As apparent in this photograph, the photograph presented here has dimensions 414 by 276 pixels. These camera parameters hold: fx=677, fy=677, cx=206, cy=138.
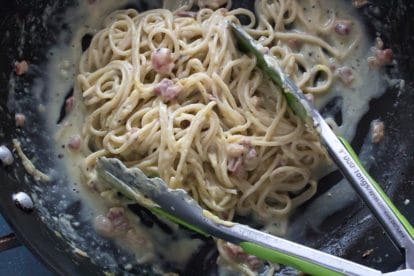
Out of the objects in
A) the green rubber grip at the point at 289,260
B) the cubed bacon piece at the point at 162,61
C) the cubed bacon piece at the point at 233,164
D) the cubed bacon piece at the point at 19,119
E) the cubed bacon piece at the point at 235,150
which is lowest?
the green rubber grip at the point at 289,260

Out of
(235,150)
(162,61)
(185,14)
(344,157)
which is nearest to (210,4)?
(185,14)

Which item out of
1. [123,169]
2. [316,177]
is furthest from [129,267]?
[316,177]

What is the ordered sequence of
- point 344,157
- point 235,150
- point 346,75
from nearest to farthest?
1. point 344,157
2. point 235,150
3. point 346,75

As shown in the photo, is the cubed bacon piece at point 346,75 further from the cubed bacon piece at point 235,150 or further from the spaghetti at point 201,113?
the cubed bacon piece at point 235,150

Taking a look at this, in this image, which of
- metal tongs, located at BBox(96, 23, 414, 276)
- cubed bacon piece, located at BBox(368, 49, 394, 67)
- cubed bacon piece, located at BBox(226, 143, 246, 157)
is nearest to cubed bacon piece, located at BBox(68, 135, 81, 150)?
metal tongs, located at BBox(96, 23, 414, 276)

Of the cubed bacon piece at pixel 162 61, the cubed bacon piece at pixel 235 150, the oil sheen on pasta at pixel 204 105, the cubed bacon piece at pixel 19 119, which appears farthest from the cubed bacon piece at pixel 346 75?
the cubed bacon piece at pixel 19 119

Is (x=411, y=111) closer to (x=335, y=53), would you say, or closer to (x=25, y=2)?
(x=335, y=53)

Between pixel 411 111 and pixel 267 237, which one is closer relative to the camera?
pixel 267 237

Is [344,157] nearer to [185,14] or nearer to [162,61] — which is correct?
[162,61]
